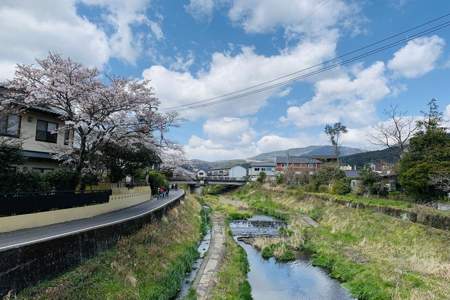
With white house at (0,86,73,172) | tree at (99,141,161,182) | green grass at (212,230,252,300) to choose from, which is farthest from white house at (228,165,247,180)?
green grass at (212,230,252,300)

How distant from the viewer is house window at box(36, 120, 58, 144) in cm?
2013

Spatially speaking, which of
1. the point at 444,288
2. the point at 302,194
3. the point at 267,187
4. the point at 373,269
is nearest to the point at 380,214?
the point at 373,269

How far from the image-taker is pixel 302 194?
144 feet

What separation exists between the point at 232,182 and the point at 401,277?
60322mm

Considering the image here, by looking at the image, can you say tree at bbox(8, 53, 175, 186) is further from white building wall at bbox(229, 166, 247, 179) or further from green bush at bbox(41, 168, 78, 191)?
white building wall at bbox(229, 166, 247, 179)

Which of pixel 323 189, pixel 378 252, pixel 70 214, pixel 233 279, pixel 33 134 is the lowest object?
pixel 233 279

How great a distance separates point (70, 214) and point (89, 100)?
569cm

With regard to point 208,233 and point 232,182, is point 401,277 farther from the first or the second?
point 232,182

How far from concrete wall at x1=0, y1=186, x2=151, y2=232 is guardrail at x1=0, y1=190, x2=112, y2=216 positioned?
20 cm

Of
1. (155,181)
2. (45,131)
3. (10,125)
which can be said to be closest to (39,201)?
(10,125)

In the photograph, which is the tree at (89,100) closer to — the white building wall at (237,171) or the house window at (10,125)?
the house window at (10,125)

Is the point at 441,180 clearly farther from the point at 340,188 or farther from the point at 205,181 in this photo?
the point at 205,181

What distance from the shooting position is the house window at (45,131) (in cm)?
2013

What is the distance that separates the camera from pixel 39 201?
43.0ft
